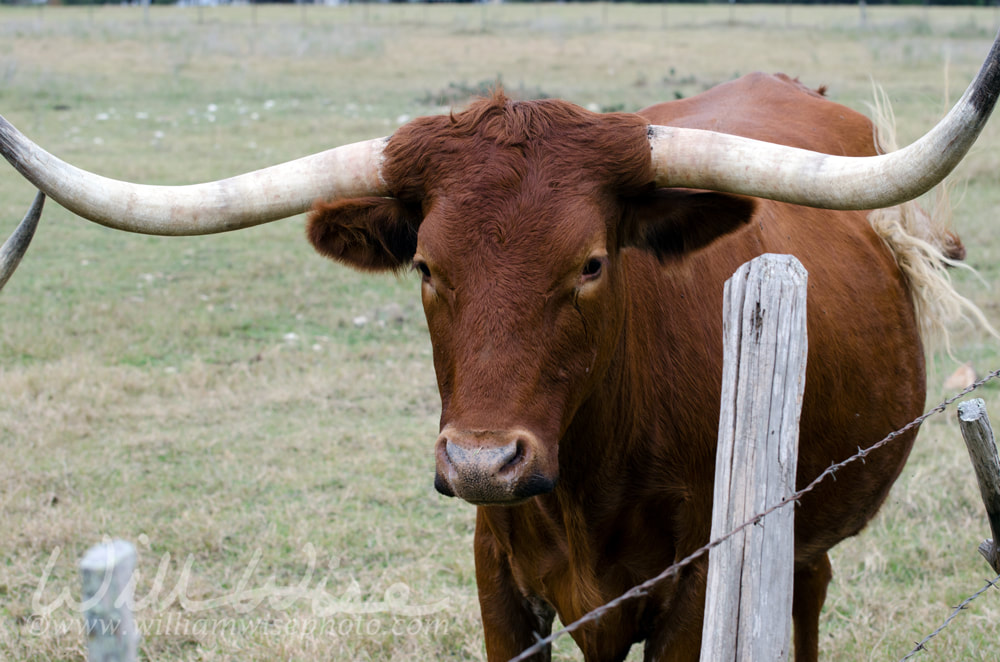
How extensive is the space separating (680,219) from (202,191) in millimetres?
1334

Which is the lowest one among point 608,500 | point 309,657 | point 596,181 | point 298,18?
point 298,18

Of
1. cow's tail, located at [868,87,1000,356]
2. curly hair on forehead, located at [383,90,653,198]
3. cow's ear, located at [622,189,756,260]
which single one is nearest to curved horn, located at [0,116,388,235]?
curly hair on forehead, located at [383,90,653,198]

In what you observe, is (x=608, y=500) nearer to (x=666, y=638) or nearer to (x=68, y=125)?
(x=666, y=638)

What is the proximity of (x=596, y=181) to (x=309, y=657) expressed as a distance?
2400 millimetres

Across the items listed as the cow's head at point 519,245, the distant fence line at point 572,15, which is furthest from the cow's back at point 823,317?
the distant fence line at point 572,15

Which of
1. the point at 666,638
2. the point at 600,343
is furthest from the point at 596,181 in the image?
the point at 666,638

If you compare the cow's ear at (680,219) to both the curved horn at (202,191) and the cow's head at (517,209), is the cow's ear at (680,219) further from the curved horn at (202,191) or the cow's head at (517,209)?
the curved horn at (202,191)

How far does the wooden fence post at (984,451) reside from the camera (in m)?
2.69

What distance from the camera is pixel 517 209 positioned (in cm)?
251

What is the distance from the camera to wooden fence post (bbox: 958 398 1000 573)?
2.69m

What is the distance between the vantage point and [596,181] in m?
2.63

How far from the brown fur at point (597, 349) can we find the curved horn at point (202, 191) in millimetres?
80

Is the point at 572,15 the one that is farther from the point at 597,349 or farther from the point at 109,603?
the point at 109,603

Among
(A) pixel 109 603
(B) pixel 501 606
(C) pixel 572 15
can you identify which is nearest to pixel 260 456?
(B) pixel 501 606
